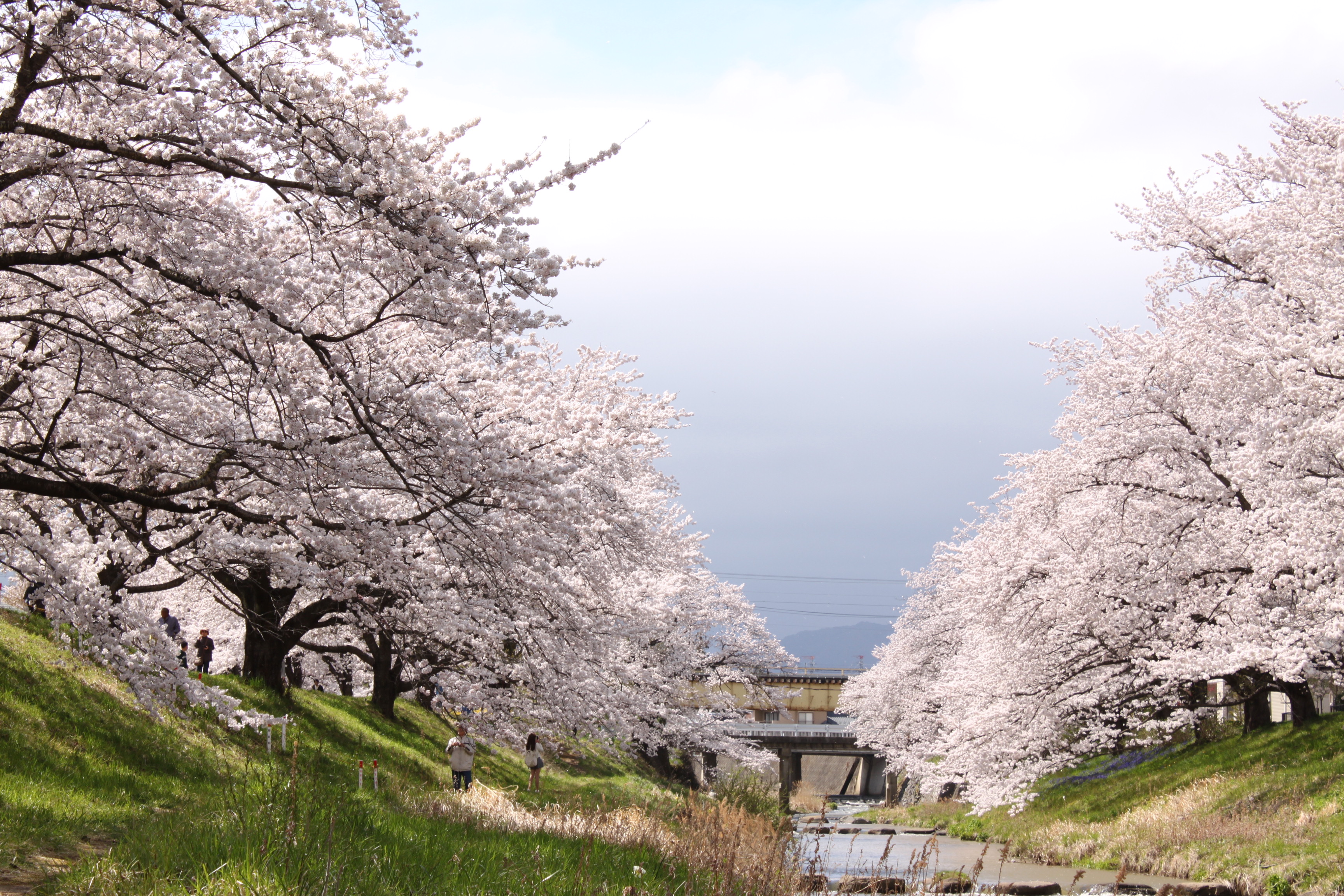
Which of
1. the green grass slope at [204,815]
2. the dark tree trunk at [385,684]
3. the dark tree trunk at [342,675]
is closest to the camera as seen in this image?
the green grass slope at [204,815]

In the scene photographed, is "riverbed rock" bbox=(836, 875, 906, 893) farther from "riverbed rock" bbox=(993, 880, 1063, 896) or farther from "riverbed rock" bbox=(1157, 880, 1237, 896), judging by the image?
"riverbed rock" bbox=(1157, 880, 1237, 896)

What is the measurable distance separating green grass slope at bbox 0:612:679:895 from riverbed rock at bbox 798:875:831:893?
3.59ft

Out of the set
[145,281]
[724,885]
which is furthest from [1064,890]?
[145,281]

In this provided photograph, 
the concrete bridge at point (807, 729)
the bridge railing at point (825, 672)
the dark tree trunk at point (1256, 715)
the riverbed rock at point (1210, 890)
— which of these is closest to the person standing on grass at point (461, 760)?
the riverbed rock at point (1210, 890)

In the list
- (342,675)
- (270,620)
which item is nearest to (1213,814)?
(270,620)

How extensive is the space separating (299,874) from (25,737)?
7312 mm

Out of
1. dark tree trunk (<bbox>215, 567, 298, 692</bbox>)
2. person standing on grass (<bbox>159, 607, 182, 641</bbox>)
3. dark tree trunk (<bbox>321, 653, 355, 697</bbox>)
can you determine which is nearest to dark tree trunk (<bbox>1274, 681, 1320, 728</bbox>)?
dark tree trunk (<bbox>215, 567, 298, 692</bbox>)

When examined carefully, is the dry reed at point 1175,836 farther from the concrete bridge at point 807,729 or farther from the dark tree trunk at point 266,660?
the concrete bridge at point 807,729

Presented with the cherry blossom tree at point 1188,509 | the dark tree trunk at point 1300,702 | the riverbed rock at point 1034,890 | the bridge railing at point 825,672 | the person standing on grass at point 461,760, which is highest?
the cherry blossom tree at point 1188,509

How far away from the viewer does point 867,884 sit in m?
9.38

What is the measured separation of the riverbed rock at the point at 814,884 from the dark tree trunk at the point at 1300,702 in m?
14.0

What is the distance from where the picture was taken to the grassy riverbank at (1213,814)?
13469 mm

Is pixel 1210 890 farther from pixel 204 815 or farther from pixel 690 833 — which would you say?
pixel 204 815

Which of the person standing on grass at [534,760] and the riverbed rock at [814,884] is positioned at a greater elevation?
the riverbed rock at [814,884]
